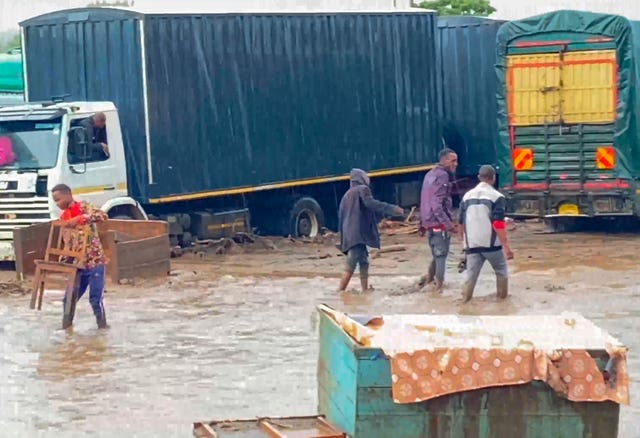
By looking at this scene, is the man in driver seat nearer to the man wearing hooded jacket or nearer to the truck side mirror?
the truck side mirror

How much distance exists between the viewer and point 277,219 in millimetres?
22781

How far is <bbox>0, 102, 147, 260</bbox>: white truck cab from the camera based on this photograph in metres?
18.8

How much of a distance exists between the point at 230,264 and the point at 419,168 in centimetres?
604

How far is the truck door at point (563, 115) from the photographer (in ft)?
67.3

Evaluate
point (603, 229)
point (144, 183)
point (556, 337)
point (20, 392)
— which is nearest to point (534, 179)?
point (603, 229)

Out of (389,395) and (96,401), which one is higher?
(389,395)

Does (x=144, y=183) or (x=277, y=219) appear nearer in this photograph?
(x=144, y=183)

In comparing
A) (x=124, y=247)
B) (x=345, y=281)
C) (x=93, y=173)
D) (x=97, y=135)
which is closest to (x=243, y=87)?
(x=97, y=135)

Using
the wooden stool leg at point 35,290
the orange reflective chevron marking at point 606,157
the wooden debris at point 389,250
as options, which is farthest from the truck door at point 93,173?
the orange reflective chevron marking at point 606,157

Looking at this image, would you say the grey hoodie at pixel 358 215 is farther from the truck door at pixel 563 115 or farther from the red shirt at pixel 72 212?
the truck door at pixel 563 115

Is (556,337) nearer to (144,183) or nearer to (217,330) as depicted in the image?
(217,330)

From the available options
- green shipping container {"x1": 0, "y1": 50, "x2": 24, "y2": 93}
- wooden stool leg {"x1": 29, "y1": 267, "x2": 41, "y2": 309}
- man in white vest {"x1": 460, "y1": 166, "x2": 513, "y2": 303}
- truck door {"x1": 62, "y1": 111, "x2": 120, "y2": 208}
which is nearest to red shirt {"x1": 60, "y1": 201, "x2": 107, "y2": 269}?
wooden stool leg {"x1": 29, "y1": 267, "x2": 41, "y2": 309}

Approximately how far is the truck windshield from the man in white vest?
6.72 metres

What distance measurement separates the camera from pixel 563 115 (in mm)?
20766
